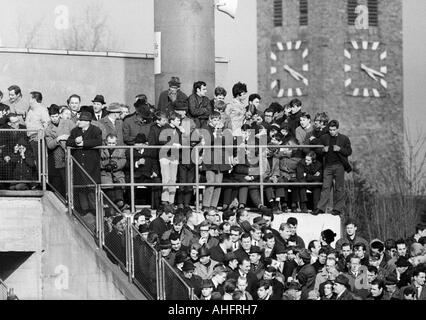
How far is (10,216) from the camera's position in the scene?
29141 millimetres

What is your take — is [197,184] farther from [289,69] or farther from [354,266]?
[289,69]

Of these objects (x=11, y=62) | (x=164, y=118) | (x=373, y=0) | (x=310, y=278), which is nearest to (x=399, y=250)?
(x=310, y=278)

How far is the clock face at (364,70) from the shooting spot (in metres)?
110

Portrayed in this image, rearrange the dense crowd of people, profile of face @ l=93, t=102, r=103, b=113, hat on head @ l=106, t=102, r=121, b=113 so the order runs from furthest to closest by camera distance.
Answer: profile of face @ l=93, t=102, r=103, b=113
hat on head @ l=106, t=102, r=121, b=113
the dense crowd of people

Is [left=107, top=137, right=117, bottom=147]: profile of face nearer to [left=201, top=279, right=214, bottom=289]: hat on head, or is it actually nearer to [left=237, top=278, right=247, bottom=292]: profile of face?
[left=201, top=279, right=214, bottom=289]: hat on head

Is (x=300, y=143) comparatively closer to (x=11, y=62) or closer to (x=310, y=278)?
(x=310, y=278)

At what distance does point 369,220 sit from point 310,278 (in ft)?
103

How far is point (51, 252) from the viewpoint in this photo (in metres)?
29.1

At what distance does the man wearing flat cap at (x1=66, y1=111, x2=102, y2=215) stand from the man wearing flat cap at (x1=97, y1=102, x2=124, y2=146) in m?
0.75

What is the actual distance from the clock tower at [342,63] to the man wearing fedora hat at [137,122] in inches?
2973

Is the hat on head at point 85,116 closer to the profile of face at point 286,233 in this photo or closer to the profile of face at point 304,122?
the profile of face at point 286,233

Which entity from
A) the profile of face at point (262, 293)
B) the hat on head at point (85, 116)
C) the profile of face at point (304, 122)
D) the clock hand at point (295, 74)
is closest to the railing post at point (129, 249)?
the hat on head at point (85, 116)

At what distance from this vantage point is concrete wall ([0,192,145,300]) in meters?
28.4

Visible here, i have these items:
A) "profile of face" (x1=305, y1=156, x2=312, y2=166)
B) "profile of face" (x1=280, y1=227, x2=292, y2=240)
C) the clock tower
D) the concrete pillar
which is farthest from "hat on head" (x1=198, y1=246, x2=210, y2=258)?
the clock tower
